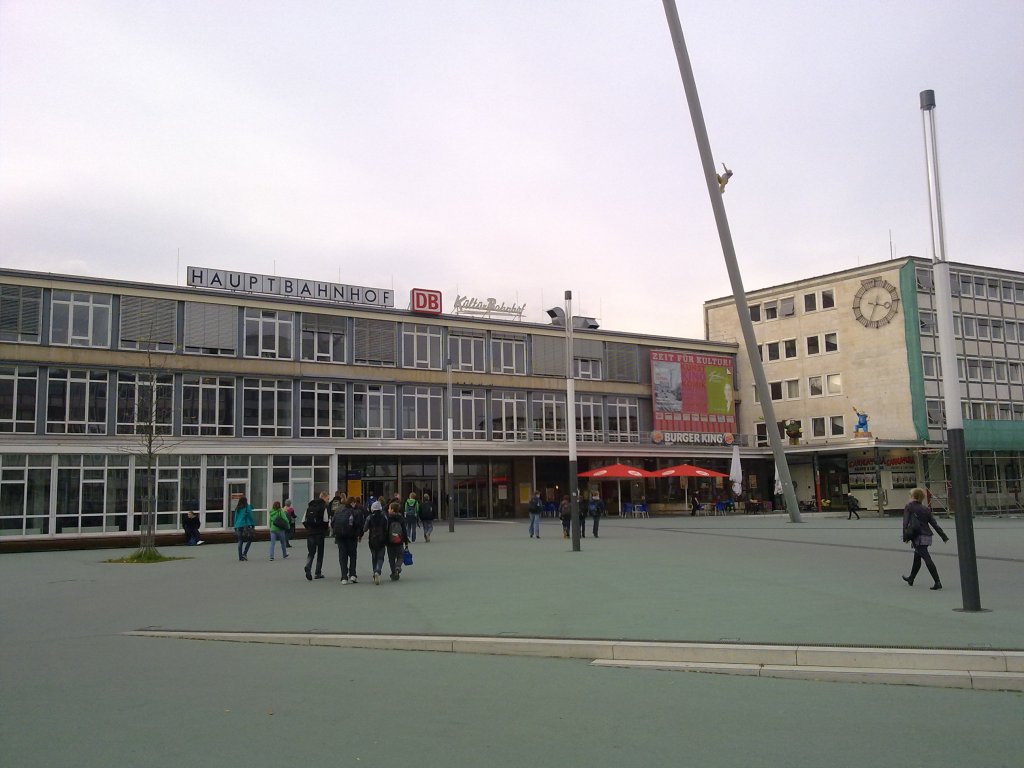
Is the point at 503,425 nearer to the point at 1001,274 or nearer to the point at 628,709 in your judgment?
the point at 1001,274

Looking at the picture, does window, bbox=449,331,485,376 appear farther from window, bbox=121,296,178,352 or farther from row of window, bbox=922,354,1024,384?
row of window, bbox=922,354,1024,384

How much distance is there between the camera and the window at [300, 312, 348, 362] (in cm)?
4306

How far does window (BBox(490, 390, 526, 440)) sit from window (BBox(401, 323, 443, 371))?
422 cm

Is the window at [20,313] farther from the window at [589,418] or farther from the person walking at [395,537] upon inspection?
the window at [589,418]

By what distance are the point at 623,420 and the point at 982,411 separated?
2371 cm

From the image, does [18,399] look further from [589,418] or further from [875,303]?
[875,303]

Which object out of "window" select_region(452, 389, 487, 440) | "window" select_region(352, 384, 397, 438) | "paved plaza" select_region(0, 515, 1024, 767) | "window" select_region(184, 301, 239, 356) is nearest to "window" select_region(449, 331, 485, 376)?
"window" select_region(452, 389, 487, 440)

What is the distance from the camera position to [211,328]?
40.1 meters

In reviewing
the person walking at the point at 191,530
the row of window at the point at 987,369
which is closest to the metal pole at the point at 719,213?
the person walking at the point at 191,530

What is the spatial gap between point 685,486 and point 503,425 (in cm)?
1427

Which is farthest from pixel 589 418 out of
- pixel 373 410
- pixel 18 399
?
pixel 18 399

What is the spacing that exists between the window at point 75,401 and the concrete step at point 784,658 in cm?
3087

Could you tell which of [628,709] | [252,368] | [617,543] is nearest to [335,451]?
[252,368]

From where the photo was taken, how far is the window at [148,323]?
37.8 meters
